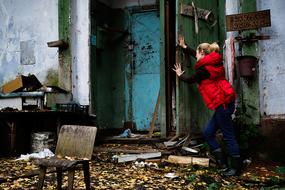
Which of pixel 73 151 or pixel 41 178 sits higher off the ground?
pixel 73 151

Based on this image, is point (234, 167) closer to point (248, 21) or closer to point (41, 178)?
point (248, 21)

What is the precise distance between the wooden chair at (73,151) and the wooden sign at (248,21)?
3.82 m

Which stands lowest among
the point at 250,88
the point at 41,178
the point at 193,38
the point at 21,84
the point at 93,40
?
the point at 41,178

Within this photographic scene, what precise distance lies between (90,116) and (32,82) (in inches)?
64.0

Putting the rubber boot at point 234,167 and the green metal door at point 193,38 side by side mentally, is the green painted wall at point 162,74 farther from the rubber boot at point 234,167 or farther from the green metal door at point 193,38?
the rubber boot at point 234,167

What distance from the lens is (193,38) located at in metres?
7.01

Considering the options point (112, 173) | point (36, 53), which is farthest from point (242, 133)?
point (36, 53)

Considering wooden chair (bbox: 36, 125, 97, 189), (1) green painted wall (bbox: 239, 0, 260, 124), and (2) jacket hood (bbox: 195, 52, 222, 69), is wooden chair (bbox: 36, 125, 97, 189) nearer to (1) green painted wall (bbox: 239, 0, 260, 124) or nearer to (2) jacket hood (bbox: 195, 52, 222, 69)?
(2) jacket hood (bbox: 195, 52, 222, 69)

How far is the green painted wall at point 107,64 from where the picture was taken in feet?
28.0

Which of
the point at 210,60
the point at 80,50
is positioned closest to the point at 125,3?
the point at 80,50

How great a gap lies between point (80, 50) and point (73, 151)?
437cm

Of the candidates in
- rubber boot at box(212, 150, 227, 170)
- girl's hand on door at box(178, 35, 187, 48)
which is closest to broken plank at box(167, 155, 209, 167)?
rubber boot at box(212, 150, 227, 170)

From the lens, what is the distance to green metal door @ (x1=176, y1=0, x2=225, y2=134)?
269 inches

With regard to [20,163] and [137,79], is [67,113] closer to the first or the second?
[20,163]
